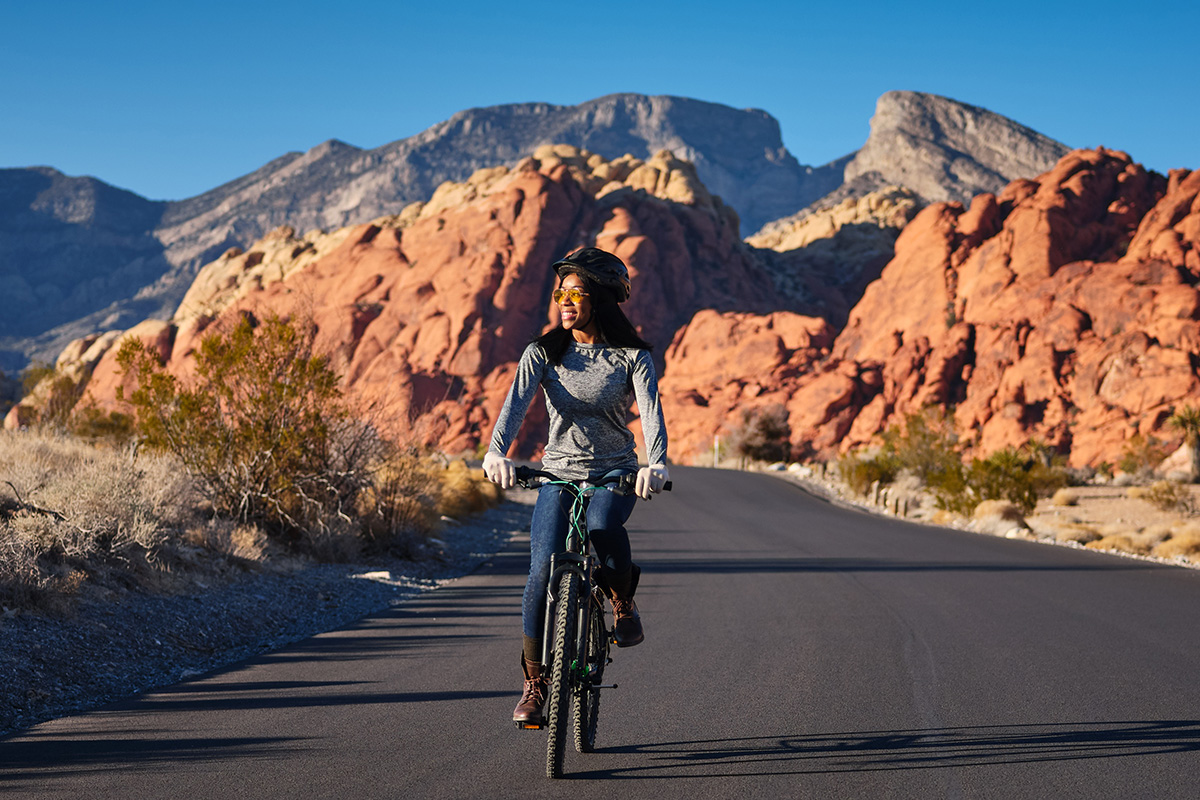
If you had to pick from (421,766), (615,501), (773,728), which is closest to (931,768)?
(773,728)

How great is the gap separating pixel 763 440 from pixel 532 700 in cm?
4763

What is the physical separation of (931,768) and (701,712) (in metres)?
1.35

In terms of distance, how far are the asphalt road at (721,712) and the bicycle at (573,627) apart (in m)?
0.22

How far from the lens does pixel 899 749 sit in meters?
4.80

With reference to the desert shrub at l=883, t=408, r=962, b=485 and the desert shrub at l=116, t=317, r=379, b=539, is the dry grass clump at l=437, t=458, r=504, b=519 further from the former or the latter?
the desert shrub at l=883, t=408, r=962, b=485

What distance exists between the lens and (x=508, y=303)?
66.2m

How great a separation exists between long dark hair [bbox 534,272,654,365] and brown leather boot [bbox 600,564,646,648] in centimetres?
109

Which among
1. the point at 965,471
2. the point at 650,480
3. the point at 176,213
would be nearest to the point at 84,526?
the point at 650,480

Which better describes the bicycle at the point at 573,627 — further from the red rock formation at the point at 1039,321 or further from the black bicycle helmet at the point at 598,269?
the red rock formation at the point at 1039,321

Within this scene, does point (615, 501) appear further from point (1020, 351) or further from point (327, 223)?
point (327, 223)

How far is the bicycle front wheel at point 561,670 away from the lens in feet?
13.8

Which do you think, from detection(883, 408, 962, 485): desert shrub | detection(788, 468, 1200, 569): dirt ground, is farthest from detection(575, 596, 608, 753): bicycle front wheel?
detection(883, 408, 962, 485): desert shrub

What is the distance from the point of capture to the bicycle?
4.24 m

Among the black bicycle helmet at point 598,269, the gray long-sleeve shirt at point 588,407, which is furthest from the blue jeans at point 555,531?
the black bicycle helmet at point 598,269
